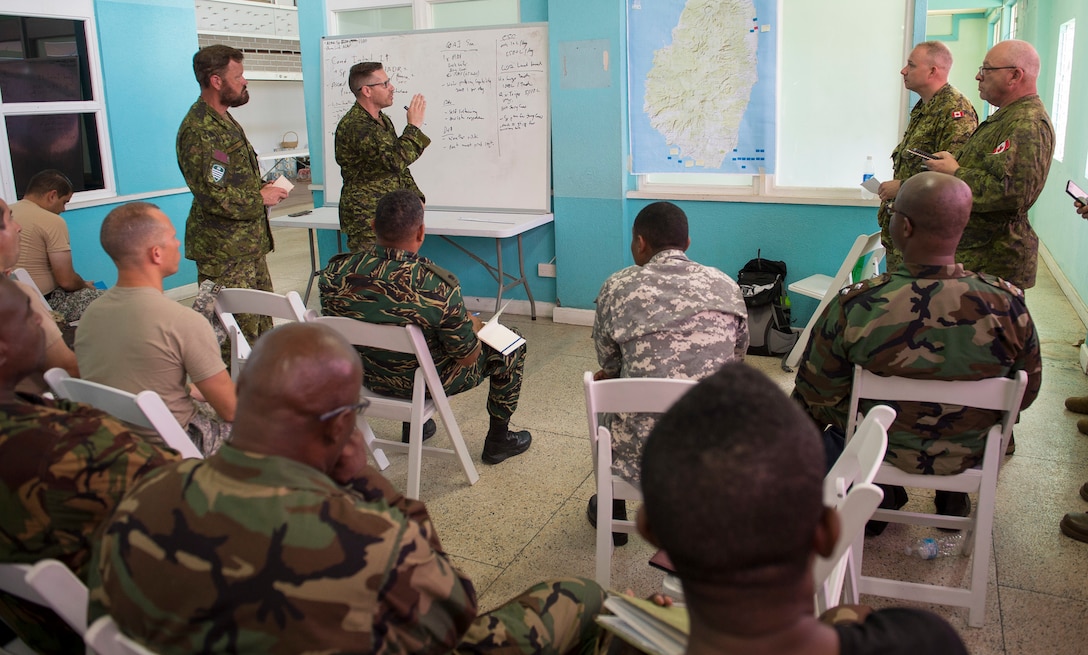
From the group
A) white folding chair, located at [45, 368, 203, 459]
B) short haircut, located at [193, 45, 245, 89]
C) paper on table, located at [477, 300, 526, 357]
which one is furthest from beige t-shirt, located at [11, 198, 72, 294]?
paper on table, located at [477, 300, 526, 357]

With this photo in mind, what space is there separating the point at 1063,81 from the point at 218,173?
19.3 ft

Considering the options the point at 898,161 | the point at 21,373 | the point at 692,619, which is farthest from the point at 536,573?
the point at 898,161

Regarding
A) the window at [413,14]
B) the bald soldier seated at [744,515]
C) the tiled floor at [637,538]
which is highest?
the window at [413,14]

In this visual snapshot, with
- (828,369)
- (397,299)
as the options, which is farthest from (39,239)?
(828,369)

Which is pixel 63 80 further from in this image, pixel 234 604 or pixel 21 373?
pixel 234 604

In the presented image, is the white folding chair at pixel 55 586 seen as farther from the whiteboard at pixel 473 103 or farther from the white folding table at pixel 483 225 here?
the whiteboard at pixel 473 103

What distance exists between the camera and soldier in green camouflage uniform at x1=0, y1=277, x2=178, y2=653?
142cm

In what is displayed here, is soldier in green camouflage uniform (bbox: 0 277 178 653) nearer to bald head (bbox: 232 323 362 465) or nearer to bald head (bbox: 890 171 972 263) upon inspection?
bald head (bbox: 232 323 362 465)

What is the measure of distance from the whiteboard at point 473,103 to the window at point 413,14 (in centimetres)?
18

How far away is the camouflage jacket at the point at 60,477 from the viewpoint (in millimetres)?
1424

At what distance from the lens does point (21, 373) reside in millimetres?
1660

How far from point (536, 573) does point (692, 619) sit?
1.71 meters

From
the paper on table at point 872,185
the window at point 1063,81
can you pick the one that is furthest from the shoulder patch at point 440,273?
the window at point 1063,81

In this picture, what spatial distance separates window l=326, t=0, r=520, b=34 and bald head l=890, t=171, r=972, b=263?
11.6ft
